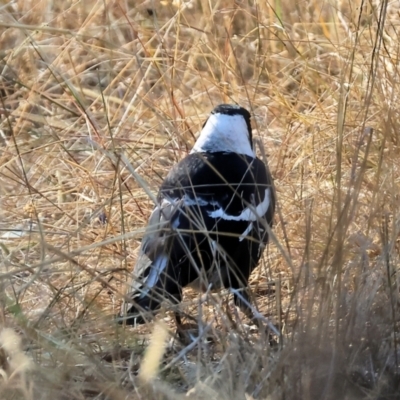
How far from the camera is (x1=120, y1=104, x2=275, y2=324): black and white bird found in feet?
6.36

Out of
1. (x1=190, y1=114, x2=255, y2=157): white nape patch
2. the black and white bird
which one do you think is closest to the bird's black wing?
the black and white bird

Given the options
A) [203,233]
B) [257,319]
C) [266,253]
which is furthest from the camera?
[266,253]

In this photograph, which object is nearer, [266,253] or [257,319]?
[257,319]

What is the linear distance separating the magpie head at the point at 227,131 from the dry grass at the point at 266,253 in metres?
0.09

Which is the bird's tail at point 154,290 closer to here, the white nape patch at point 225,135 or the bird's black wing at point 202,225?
the bird's black wing at point 202,225

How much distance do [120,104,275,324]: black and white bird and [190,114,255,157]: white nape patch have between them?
13 centimetres

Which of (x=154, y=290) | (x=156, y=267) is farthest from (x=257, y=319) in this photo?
(x=156, y=267)

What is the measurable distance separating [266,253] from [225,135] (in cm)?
51

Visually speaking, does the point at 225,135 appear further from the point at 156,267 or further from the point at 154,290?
the point at 154,290

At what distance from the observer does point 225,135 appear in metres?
2.54

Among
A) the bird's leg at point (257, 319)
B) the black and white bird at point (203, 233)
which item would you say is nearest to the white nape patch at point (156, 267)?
the black and white bird at point (203, 233)

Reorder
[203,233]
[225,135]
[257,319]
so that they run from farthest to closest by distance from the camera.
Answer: [225,135], [203,233], [257,319]

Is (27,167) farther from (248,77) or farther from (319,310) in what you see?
(319,310)

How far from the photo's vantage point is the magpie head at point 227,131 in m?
2.54
